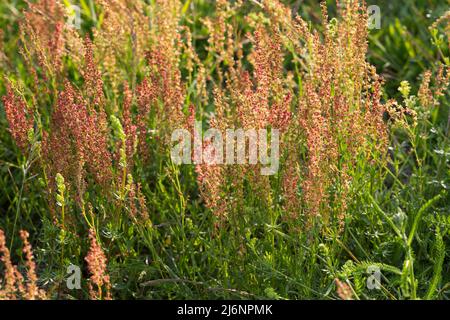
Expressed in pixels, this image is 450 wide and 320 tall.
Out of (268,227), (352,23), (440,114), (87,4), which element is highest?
(87,4)

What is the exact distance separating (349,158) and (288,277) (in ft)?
1.52

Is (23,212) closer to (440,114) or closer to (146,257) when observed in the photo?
(146,257)

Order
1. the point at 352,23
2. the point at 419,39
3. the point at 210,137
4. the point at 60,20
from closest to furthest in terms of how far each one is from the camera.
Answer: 1. the point at 210,137
2. the point at 352,23
3. the point at 60,20
4. the point at 419,39

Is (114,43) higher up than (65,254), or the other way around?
(114,43)

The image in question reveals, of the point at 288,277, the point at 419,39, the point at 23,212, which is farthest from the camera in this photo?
the point at 419,39

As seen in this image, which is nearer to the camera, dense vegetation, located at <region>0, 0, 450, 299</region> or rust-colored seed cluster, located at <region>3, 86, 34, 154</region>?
dense vegetation, located at <region>0, 0, 450, 299</region>

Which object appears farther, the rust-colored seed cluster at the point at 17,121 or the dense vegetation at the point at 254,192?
the rust-colored seed cluster at the point at 17,121

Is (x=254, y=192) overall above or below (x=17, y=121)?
below

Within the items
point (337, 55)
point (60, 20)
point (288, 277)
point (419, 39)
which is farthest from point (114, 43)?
point (419, 39)

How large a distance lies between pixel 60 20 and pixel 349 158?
163cm

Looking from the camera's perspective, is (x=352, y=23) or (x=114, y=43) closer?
(x=352, y=23)

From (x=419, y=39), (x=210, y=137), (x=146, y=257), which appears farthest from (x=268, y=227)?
(x=419, y=39)

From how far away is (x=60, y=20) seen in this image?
3.59 m
